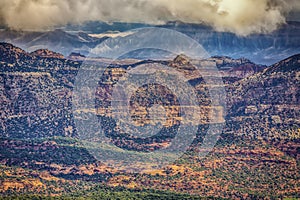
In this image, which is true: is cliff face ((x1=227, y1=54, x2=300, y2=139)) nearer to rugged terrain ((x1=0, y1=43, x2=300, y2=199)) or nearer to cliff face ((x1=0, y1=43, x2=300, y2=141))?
cliff face ((x1=0, y1=43, x2=300, y2=141))

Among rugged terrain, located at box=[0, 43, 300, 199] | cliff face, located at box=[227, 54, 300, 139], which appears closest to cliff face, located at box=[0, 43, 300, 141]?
cliff face, located at box=[227, 54, 300, 139]

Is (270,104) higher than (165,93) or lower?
lower

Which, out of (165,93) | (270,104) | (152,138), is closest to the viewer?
(152,138)

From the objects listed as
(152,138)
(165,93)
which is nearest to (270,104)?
(152,138)

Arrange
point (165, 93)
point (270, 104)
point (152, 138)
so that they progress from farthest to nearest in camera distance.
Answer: point (165, 93) → point (270, 104) → point (152, 138)

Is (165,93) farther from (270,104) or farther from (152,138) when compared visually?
(270,104)

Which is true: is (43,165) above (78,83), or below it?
below

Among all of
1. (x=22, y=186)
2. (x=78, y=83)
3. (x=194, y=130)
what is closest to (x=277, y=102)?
(x=194, y=130)

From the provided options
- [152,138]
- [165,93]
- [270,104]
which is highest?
[165,93]

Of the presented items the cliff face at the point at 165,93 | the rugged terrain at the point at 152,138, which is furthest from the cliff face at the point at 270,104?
the rugged terrain at the point at 152,138

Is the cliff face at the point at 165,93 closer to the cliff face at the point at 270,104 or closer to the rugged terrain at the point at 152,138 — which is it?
the cliff face at the point at 270,104

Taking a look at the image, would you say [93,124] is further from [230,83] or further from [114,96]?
[230,83]
